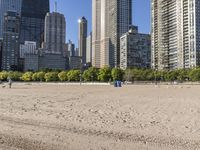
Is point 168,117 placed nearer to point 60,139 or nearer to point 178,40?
point 60,139

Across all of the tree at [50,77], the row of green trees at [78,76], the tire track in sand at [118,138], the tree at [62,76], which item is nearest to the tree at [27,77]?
the row of green trees at [78,76]

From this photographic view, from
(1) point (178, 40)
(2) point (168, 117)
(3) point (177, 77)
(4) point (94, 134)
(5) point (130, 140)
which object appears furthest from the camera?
(1) point (178, 40)

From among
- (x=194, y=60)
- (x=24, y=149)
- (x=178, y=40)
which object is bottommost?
(x=24, y=149)

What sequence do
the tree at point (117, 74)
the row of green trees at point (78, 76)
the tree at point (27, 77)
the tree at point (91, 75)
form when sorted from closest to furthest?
the tree at point (117, 74), the row of green trees at point (78, 76), the tree at point (91, 75), the tree at point (27, 77)

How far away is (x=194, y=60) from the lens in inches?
7062

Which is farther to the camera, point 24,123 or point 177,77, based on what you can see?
point 177,77

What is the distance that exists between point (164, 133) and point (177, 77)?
142544mm

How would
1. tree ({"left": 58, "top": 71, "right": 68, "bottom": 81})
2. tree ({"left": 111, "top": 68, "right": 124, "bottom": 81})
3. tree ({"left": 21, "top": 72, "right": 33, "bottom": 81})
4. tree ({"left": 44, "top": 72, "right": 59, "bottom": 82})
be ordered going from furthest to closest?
tree ({"left": 21, "top": 72, "right": 33, "bottom": 81}), tree ({"left": 44, "top": 72, "right": 59, "bottom": 82}), tree ({"left": 58, "top": 71, "right": 68, "bottom": 81}), tree ({"left": 111, "top": 68, "right": 124, "bottom": 81})

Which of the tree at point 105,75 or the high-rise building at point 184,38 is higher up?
the high-rise building at point 184,38

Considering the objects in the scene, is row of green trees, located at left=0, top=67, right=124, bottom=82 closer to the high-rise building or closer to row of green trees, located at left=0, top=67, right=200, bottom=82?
row of green trees, located at left=0, top=67, right=200, bottom=82

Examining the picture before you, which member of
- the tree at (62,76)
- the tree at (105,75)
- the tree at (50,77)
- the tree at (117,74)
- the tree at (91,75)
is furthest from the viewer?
the tree at (50,77)

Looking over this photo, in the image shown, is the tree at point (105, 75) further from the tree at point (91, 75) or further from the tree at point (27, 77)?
the tree at point (27, 77)

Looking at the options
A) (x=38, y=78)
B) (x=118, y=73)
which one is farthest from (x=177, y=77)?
(x=38, y=78)

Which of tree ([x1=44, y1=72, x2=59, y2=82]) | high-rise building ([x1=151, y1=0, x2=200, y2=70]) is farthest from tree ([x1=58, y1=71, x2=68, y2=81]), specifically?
high-rise building ([x1=151, y1=0, x2=200, y2=70])
